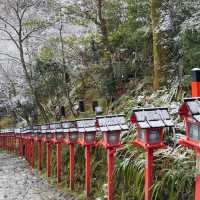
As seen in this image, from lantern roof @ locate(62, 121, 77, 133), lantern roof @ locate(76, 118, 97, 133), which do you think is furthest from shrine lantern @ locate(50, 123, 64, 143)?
lantern roof @ locate(76, 118, 97, 133)

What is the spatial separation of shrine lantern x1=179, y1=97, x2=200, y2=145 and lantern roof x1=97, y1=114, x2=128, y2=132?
2673 mm

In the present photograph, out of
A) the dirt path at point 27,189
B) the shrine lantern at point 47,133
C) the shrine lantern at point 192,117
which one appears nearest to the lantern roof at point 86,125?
the dirt path at point 27,189

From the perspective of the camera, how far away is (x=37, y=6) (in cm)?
1931

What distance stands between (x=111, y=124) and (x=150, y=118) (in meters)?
1.50

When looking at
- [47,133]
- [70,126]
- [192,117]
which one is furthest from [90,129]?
[47,133]

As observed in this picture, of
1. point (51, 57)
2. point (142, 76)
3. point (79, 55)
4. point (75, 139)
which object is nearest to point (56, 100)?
point (51, 57)

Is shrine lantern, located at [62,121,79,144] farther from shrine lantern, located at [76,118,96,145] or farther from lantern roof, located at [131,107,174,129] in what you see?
lantern roof, located at [131,107,174,129]

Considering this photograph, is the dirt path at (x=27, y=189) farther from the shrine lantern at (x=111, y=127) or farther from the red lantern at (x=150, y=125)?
the red lantern at (x=150, y=125)

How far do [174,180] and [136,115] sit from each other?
1.14 meters

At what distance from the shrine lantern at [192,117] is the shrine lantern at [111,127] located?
2.68 meters

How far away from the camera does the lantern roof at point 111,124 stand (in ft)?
22.6

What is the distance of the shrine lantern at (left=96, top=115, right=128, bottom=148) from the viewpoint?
6.91 metres

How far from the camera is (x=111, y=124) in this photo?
274 inches

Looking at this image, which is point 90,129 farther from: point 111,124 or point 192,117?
point 192,117
